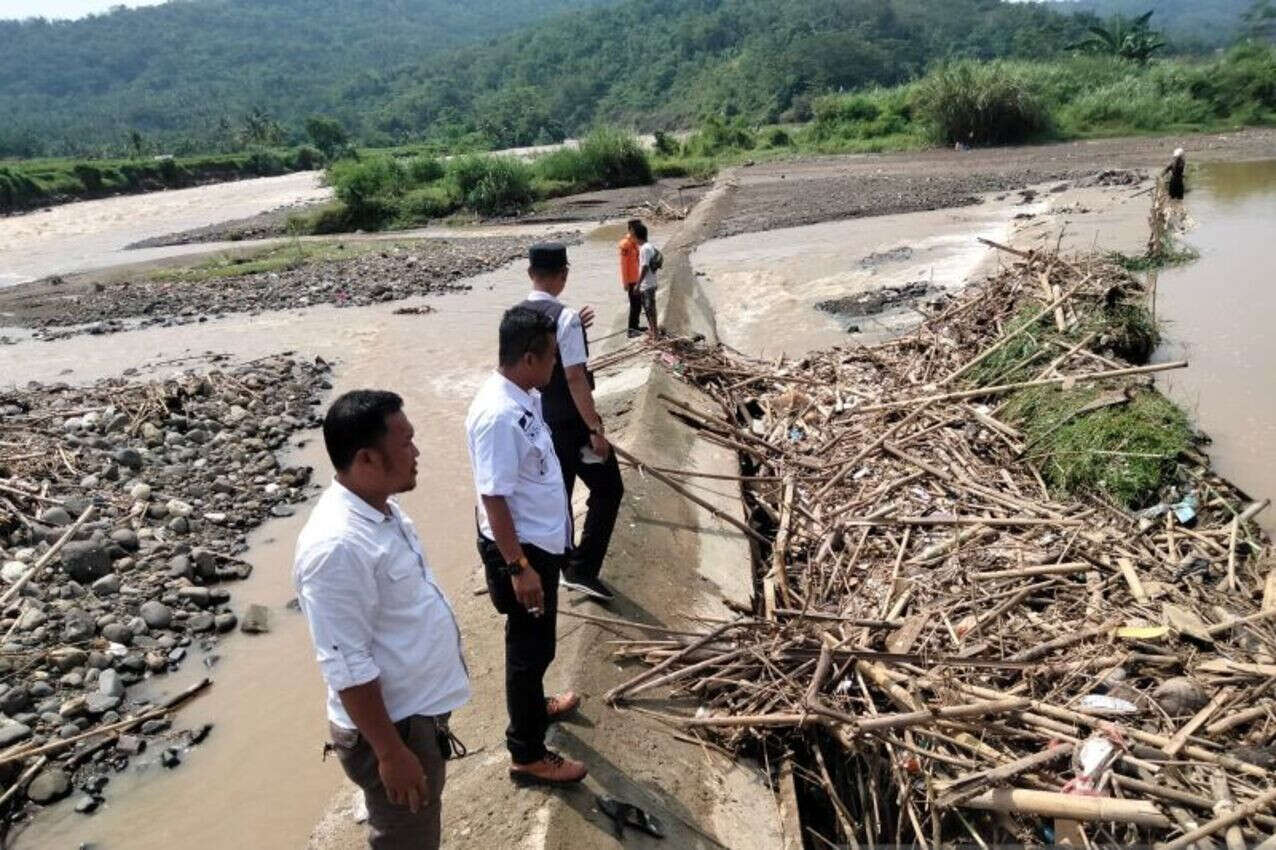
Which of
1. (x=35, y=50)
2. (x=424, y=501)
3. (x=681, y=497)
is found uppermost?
(x=35, y=50)

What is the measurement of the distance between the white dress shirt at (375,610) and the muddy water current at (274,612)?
9.04 ft

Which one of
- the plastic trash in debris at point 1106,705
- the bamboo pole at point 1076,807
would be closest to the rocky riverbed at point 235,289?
the plastic trash in debris at point 1106,705

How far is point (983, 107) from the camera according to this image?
37188 mm

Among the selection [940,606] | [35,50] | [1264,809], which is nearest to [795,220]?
[940,606]

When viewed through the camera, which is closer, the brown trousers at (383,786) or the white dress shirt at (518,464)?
the brown trousers at (383,786)

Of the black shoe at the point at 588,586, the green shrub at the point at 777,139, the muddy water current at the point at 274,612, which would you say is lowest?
the muddy water current at the point at 274,612

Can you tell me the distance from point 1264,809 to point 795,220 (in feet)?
72.6

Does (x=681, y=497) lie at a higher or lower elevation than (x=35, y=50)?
lower

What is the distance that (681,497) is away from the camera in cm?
645

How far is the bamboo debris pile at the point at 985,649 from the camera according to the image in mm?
3371

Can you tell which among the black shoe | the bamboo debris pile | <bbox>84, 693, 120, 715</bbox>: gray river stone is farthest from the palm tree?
<bbox>84, 693, 120, 715</bbox>: gray river stone

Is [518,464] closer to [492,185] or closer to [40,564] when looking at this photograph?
[40,564]

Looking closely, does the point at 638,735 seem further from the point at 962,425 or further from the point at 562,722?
the point at 962,425

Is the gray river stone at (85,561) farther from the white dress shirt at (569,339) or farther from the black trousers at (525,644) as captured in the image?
the black trousers at (525,644)
